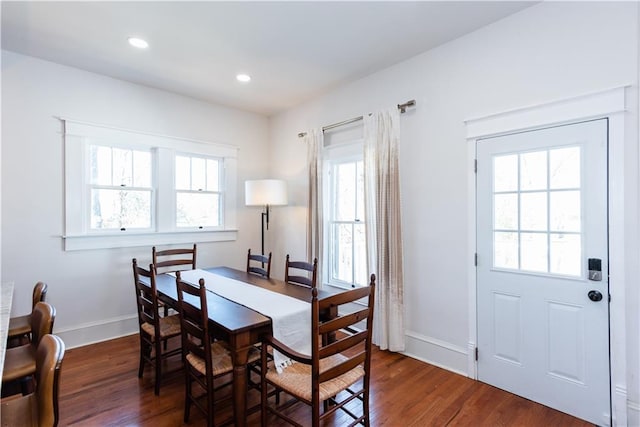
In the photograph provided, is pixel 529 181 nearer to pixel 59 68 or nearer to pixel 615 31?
pixel 615 31

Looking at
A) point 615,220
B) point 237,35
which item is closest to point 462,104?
point 615,220

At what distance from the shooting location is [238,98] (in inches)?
163

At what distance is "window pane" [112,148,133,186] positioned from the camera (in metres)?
3.60

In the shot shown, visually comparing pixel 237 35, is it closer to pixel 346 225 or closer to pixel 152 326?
pixel 346 225

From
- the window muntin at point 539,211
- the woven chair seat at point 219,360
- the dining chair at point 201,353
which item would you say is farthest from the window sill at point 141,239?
the window muntin at point 539,211

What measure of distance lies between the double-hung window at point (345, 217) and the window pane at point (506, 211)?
1.33 meters

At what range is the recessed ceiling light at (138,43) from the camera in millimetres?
2741

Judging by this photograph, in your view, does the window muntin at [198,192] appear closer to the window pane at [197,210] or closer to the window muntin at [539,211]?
the window pane at [197,210]

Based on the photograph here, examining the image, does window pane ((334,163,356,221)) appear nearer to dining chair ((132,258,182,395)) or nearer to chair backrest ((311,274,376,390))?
chair backrest ((311,274,376,390))

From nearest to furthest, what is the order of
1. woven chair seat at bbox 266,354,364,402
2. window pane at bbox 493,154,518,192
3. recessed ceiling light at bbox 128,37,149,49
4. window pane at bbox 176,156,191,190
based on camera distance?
1. woven chair seat at bbox 266,354,364,402
2. window pane at bbox 493,154,518,192
3. recessed ceiling light at bbox 128,37,149,49
4. window pane at bbox 176,156,191,190

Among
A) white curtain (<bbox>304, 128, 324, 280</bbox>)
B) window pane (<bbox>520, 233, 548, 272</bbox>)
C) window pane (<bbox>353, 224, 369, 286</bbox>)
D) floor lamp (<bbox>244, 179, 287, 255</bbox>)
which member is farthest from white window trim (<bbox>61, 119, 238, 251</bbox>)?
window pane (<bbox>520, 233, 548, 272</bbox>)

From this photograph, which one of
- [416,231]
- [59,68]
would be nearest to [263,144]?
[59,68]

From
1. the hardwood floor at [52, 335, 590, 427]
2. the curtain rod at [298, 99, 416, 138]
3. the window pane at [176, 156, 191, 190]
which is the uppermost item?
the curtain rod at [298, 99, 416, 138]

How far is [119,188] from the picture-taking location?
3611 mm
